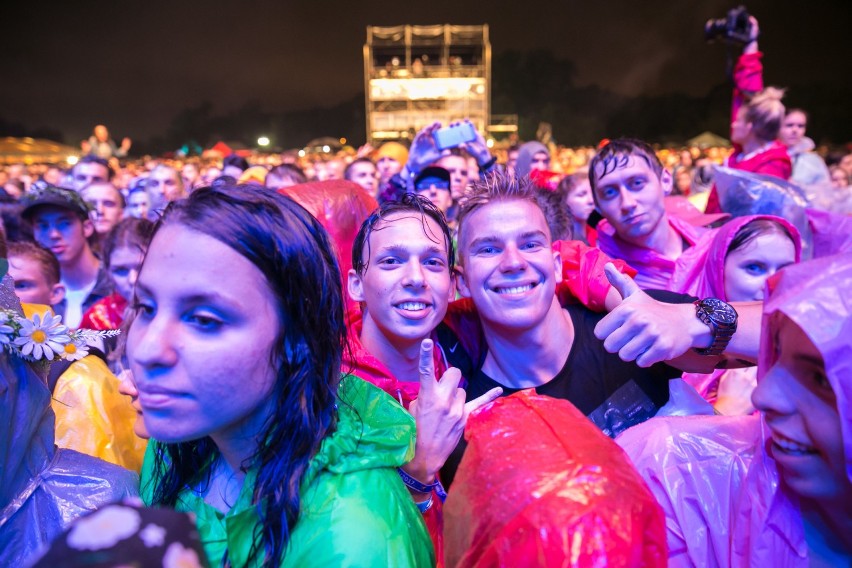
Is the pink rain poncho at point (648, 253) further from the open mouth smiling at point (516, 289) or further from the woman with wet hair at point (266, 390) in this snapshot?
the woman with wet hair at point (266, 390)

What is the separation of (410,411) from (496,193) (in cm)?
93

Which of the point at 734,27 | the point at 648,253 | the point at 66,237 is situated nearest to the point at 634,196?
the point at 648,253

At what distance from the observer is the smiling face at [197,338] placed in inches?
32.2

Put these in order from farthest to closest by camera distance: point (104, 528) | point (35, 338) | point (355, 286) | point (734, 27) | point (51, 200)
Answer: point (734, 27) → point (51, 200) → point (355, 286) → point (35, 338) → point (104, 528)

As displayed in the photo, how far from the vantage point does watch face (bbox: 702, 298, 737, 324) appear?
1444 millimetres

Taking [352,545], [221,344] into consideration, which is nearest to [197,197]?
[221,344]

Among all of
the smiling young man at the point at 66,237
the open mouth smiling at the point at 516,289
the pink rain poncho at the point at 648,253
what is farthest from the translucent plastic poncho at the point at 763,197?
the smiling young man at the point at 66,237

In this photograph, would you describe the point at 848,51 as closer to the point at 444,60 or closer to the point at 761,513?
the point at 444,60

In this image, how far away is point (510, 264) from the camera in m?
1.74

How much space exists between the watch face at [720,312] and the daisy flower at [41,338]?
1595mm

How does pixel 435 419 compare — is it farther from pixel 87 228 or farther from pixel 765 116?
pixel 765 116

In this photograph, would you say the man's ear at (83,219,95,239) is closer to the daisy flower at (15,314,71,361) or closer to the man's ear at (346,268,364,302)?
the man's ear at (346,268,364,302)

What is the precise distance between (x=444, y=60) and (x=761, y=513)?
22.9 metres

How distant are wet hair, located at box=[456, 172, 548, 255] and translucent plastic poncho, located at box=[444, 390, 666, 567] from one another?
44.7 inches
